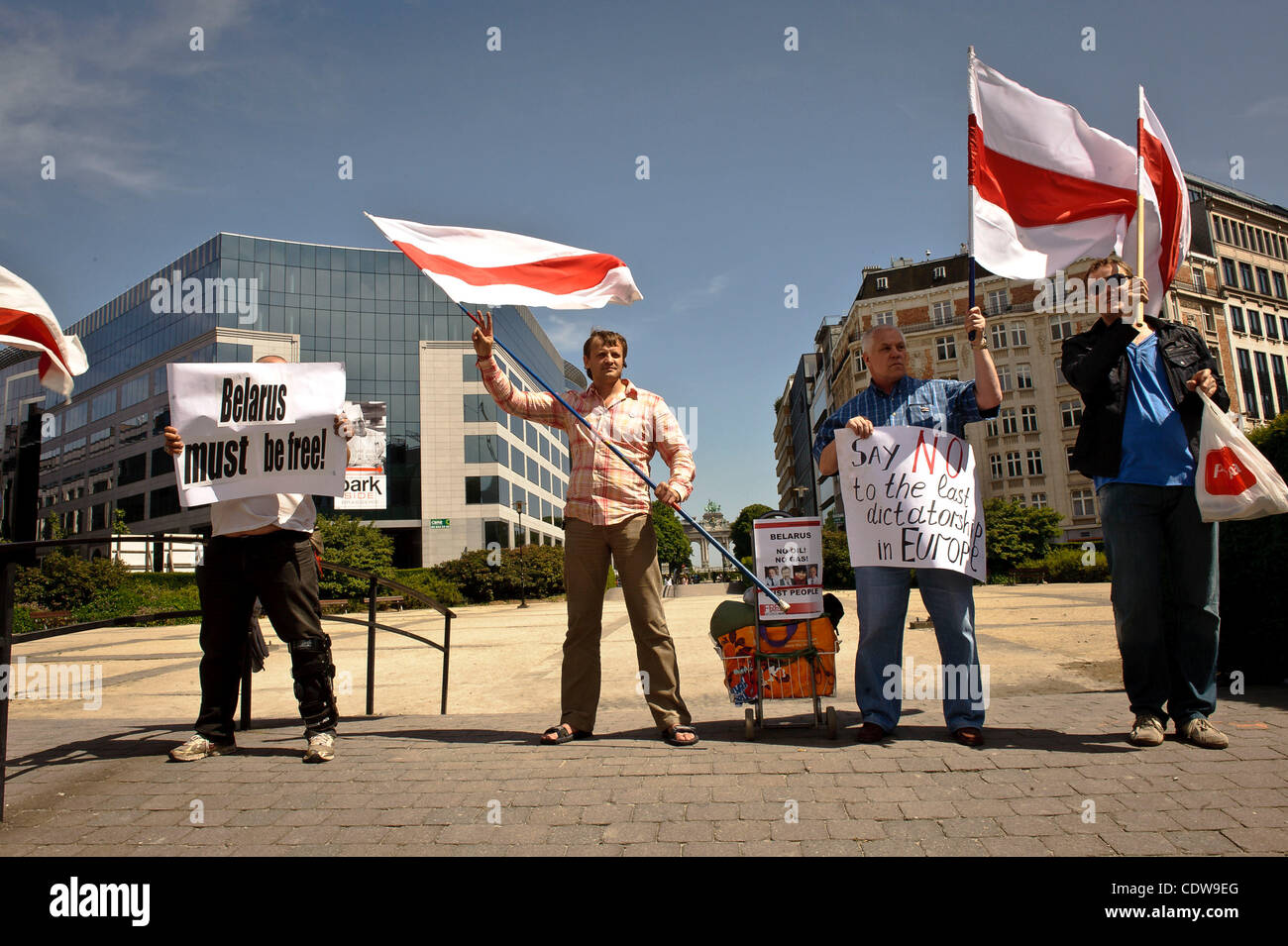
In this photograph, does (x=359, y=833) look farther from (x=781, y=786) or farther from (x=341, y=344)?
(x=341, y=344)

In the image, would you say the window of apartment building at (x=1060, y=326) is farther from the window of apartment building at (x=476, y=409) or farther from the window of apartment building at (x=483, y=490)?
the window of apartment building at (x=483, y=490)

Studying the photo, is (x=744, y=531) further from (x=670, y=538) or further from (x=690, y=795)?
(x=690, y=795)

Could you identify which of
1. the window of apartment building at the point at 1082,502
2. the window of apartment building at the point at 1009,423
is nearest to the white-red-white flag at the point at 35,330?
the window of apartment building at the point at 1082,502

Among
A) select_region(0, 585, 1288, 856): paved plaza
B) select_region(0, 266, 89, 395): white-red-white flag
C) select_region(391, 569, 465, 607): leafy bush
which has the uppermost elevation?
select_region(0, 266, 89, 395): white-red-white flag

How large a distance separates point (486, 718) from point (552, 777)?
204cm

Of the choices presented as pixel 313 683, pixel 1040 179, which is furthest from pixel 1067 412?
pixel 313 683

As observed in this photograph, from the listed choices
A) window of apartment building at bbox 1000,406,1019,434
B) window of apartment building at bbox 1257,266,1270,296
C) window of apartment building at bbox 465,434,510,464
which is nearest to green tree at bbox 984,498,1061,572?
window of apartment building at bbox 1000,406,1019,434

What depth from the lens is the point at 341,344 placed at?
58.2m

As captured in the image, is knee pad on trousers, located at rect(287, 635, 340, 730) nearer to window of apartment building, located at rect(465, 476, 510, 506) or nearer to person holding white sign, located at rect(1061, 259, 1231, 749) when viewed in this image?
person holding white sign, located at rect(1061, 259, 1231, 749)

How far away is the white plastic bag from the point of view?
3.46 metres

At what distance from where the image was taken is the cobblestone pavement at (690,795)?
8.52 ft

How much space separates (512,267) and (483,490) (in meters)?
55.9

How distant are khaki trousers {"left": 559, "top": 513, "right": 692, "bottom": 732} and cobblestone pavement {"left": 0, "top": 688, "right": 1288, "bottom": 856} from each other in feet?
0.74

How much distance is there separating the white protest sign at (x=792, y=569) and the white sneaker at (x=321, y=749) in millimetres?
2295
